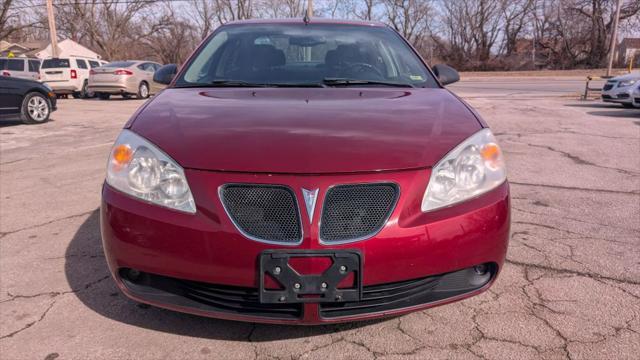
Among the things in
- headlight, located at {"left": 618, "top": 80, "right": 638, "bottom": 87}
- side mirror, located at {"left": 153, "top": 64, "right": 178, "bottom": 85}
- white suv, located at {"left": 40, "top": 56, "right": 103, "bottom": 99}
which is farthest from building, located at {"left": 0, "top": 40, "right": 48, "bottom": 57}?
side mirror, located at {"left": 153, "top": 64, "right": 178, "bottom": 85}

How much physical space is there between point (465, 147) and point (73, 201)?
3.54 m

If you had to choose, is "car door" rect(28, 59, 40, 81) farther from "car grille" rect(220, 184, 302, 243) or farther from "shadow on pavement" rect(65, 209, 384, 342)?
"car grille" rect(220, 184, 302, 243)

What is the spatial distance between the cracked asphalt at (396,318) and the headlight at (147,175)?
678 mm

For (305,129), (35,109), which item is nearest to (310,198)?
(305,129)

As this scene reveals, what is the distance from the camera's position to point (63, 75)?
17.9 meters

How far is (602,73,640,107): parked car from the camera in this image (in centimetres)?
1147

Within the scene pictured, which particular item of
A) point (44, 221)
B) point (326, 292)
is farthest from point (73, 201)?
point (326, 292)

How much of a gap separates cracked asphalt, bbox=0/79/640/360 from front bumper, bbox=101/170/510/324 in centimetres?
27

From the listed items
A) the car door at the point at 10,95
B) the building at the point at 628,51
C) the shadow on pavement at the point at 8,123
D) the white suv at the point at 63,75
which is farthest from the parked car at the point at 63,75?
the building at the point at 628,51

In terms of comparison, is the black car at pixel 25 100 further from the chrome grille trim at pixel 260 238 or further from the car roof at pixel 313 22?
the chrome grille trim at pixel 260 238

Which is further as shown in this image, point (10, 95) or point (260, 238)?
point (10, 95)

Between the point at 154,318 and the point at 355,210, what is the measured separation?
119 cm

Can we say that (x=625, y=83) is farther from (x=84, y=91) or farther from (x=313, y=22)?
(x=84, y=91)

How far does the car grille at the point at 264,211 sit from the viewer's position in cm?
178
